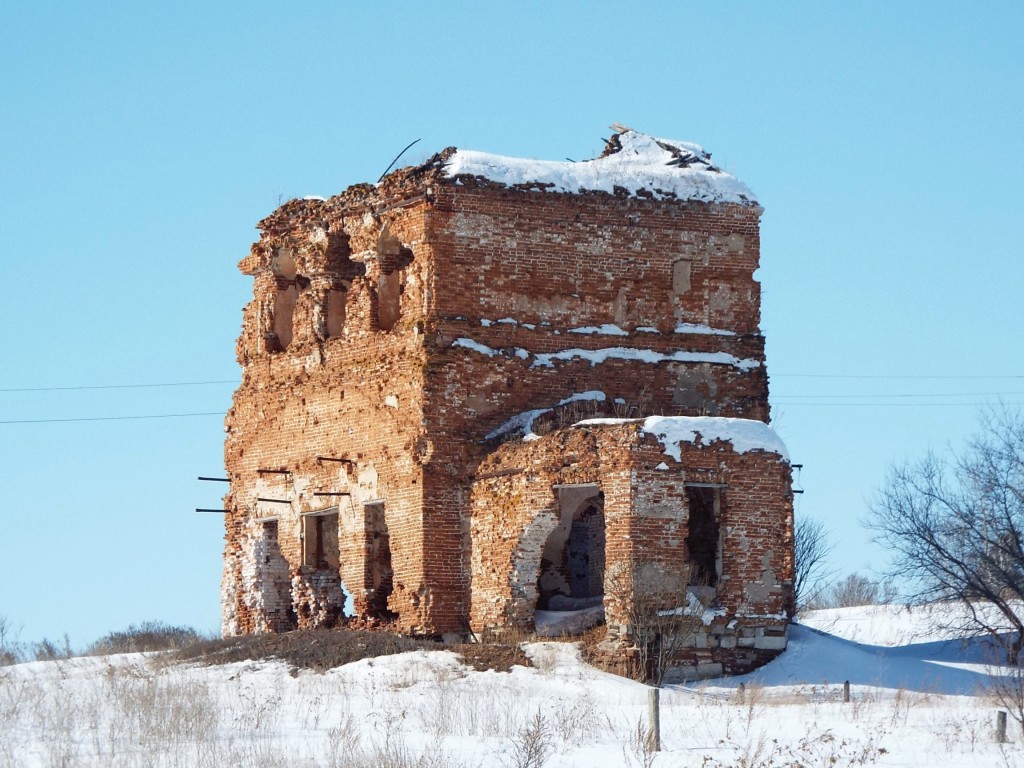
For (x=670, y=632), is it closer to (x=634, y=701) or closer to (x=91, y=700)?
(x=634, y=701)

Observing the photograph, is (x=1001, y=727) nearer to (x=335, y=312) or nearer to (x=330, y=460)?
(x=330, y=460)

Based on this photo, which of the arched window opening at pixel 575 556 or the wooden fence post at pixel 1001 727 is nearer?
the wooden fence post at pixel 1001 727

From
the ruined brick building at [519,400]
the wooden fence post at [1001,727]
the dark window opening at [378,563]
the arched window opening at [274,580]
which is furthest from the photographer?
the arched window opening at [274,580]

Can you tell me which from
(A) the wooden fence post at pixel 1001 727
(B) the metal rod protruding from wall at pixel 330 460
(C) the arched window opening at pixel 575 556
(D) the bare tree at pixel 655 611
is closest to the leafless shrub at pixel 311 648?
(B) the metal rod protruding from wall at pixel 330 460

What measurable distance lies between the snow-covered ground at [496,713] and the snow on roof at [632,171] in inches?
239

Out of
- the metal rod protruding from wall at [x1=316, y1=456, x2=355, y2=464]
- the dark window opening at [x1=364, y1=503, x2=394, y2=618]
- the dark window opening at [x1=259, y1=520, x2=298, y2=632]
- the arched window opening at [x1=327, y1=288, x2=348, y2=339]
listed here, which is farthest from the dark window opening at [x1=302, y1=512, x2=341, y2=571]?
the arched window opening at [x1=327, y1=288, x2=348, y2=339]

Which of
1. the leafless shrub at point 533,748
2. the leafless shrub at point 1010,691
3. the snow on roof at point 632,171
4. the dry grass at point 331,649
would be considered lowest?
the leafless shrub at point 533,748

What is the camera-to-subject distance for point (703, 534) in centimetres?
2680

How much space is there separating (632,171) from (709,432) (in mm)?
4611

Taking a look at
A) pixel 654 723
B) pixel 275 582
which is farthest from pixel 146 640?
pixel 654 723

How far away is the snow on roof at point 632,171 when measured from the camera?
88.2 ft

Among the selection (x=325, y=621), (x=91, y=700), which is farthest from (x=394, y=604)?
(x=91, y=700)

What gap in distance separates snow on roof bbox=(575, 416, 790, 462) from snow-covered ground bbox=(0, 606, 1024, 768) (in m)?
2.53

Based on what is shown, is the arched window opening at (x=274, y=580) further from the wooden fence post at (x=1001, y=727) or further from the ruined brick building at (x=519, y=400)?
the wooden fence post at (x=1001, y=727)
